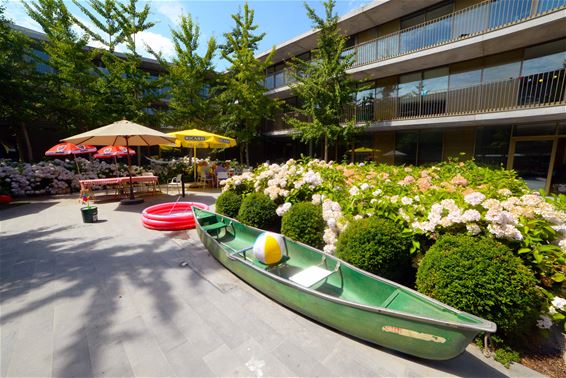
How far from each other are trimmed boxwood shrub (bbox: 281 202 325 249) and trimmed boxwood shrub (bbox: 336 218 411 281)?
830 mm

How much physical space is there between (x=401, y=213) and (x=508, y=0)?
11.2 m

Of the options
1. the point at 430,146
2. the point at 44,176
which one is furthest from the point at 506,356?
the point at 44,176

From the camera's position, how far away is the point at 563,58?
324 inches

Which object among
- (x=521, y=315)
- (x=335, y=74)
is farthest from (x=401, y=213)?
(x=335, y=74)

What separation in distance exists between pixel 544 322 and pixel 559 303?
0.76 feet

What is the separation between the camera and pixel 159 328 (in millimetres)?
2533

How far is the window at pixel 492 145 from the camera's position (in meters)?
9.68

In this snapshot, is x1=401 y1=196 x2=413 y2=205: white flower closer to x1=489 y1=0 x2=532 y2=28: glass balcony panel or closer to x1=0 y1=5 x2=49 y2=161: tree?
x1=489 y1=0 x2=532 y2=28: glass balcony panel

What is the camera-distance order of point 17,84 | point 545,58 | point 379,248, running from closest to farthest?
point 379,248
point 545,58
point 17,84

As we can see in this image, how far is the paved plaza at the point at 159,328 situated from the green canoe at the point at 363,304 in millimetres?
216

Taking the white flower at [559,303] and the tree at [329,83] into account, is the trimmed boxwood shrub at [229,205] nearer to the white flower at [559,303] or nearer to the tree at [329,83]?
the white flower at [559,303]

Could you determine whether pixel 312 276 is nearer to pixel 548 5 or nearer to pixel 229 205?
pixel 229 205

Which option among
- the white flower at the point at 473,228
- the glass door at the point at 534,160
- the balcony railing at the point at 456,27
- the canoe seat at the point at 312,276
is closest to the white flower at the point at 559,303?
the white flower at the point at 473,228

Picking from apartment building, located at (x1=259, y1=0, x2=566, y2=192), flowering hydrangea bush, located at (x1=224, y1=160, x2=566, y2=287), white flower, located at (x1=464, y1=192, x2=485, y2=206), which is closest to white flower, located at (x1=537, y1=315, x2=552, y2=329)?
flowering hydrangea bush, located at (x1=224, y1=160, x2=566, y2=287)
